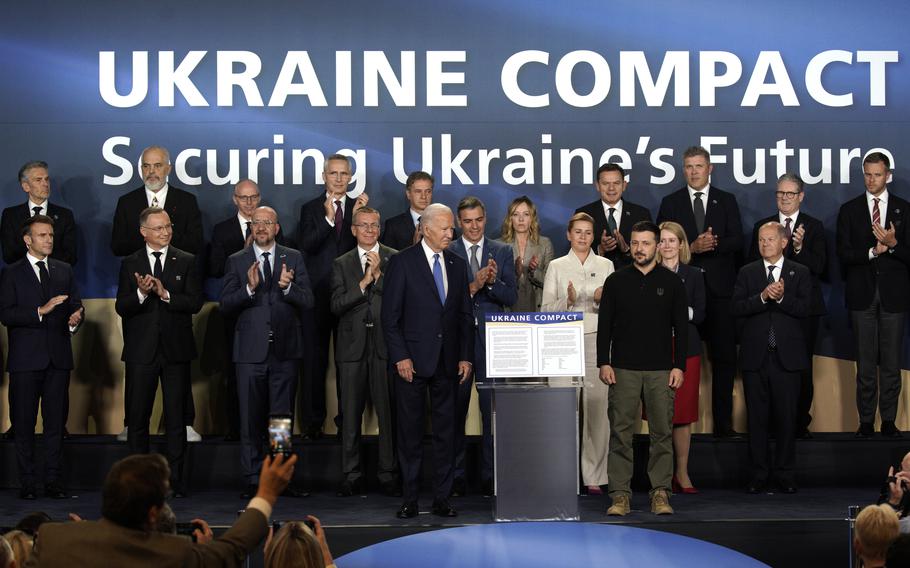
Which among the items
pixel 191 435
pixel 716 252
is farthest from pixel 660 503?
pixel 191 435

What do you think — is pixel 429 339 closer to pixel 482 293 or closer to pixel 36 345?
pixel 482 293

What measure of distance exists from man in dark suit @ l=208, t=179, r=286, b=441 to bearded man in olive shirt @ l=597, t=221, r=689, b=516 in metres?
2.55

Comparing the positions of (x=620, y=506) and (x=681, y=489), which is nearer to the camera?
(x=620, y=506)

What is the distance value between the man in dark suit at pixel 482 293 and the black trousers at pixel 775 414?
5.41ft

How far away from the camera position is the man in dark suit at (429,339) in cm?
713

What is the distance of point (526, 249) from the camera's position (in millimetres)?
8258

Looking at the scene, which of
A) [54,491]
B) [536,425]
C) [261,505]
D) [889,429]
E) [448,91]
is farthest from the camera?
[448,91]

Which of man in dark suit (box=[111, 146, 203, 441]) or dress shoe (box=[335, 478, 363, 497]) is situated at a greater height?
man in dark suit (box=[111, 146, 203, 441])

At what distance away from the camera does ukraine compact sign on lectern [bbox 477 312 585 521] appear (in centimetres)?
692

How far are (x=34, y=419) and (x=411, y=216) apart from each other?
280cm

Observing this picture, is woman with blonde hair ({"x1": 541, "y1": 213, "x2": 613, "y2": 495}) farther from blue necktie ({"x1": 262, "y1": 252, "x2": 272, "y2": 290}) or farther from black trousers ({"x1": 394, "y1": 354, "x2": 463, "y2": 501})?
blue necktie ({"x1": 262, "y1": 252, "x2": 272, "y2": 290})

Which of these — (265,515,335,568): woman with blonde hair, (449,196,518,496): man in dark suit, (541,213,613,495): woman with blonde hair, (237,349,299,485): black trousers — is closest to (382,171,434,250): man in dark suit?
(449,196,518,496): man in dark suit

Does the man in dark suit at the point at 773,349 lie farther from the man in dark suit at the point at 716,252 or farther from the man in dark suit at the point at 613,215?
the man in dark suit at the point at 613,215

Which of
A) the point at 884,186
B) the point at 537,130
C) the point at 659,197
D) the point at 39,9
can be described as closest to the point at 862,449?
the point at 884,186
